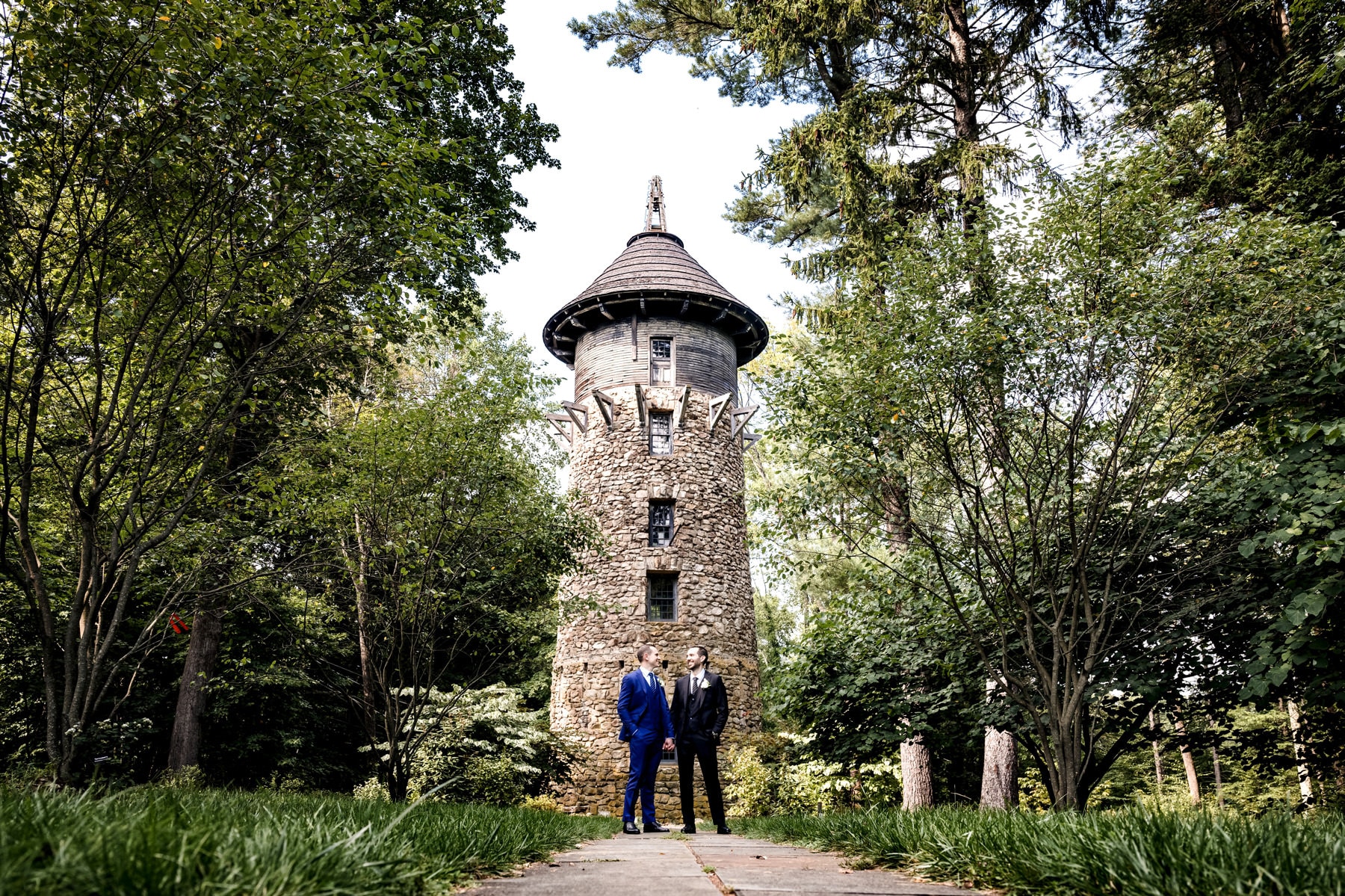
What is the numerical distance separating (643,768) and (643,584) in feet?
32.4

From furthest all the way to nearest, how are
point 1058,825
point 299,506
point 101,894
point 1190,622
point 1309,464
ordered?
point 299,506
point 1190,622
point 1309,464
point 1058,825
point 101,894

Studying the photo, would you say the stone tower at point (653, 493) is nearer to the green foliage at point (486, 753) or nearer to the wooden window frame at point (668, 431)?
the wooden window frame at point (668, 431)

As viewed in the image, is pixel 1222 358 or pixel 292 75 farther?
pixel 1222 358

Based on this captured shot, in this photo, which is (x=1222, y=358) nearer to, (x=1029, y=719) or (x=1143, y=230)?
(x=1143, y=230)

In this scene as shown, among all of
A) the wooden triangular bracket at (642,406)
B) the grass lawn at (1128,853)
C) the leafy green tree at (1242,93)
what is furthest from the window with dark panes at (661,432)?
the grass lawn at (1128,853)

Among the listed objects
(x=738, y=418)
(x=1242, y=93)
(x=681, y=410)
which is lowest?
(x=681, y=410)

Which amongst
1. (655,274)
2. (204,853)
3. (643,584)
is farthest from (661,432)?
(204,853)

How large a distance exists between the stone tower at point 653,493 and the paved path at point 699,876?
36.2 ft

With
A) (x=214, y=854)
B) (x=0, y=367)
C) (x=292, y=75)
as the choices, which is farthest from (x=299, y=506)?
(x=214, y=854)

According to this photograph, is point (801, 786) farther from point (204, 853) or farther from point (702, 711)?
point (204, 853)

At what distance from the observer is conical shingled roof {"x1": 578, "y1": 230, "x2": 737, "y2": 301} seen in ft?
59.4

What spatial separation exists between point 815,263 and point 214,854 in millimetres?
11033

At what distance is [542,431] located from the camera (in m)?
22.8

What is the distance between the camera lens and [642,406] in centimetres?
1752
